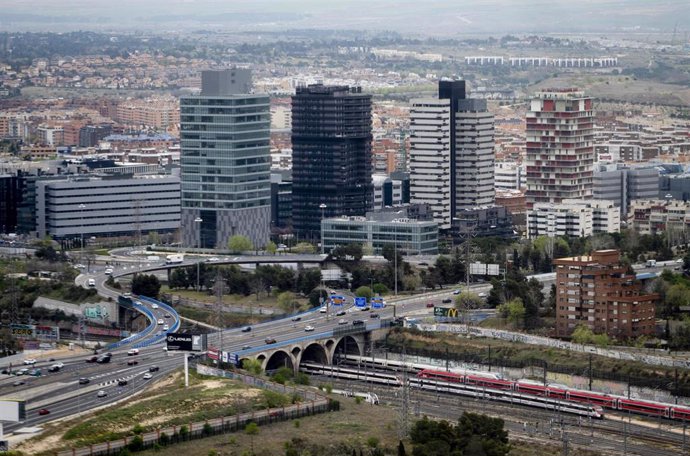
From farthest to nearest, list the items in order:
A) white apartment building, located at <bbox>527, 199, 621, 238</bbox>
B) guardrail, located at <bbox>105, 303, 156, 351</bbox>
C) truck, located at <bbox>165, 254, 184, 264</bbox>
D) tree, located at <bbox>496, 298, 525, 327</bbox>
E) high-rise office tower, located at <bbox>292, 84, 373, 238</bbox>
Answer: high-rise office tower, located at <bbox>292, 84, 373, 238</bbox> → white apartment building, located at <bbox>527, 199, 621, 238</bbox> → truck, located at <bbox>165, 254, 184, 264</bbox> → tree, located at <bbox>496, 298, 525, 327</bbox> → guardrail, located at <bbox>105, 303, 156, 351</bbox>

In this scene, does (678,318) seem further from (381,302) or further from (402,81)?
(402,81)

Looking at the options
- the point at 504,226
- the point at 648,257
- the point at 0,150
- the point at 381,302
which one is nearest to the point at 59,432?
the point at 381,302

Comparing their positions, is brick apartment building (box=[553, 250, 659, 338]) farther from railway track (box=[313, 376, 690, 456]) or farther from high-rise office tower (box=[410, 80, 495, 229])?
high-rise office tower (box=[410, 80, 495, 229])

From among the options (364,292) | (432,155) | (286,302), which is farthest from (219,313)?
(432,155)

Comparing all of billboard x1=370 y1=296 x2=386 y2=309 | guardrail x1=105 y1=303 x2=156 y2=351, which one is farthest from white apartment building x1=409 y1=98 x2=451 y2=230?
guardrail x1=105 y1=303 x2=156 y2=351

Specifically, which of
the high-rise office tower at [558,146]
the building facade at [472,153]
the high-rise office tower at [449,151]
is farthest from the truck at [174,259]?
the high-rise office tower at [558,146]

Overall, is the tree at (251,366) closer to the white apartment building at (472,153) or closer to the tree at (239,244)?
the tree at (239,244)

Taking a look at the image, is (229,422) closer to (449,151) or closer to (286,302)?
(286,302)
